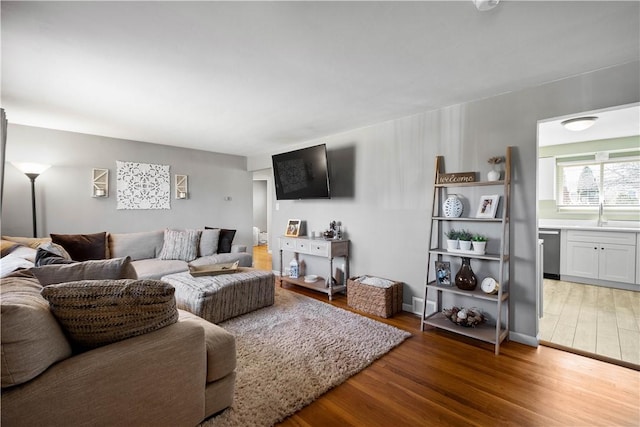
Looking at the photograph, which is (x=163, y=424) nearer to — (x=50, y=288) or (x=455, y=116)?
(x=50, y=288)

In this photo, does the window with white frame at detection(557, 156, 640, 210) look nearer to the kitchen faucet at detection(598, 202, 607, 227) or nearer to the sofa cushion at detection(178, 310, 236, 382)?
the kitchen faucet at detection(598, 202, 607, 227)

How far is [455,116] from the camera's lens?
9.03ft

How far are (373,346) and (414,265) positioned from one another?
3.65ft

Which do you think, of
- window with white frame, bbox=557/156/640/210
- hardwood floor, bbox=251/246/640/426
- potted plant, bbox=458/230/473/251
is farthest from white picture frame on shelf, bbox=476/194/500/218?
window with white frame, bbox=557/156/640/210

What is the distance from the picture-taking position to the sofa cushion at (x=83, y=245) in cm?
316

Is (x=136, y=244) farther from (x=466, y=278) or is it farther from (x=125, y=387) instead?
(x=466, y=278)

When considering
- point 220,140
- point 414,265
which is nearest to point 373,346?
point 414,265

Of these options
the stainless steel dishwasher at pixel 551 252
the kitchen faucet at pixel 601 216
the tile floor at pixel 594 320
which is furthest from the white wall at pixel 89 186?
the kitchen faucet at pixel 601 216

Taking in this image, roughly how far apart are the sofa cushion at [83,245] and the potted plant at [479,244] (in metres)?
4.19

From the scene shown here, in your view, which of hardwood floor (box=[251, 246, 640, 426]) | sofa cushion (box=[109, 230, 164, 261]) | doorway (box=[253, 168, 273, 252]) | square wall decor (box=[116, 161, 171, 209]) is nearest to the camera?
hardwood floor (box=[251, 246, 640, 426])

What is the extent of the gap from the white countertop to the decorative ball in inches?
109

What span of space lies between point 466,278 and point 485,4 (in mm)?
2092

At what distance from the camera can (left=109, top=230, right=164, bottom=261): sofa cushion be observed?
3715 mm

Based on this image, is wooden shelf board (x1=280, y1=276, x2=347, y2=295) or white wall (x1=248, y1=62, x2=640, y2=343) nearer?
white wall (x1=248, y1=62, x2=640, y2=343)
